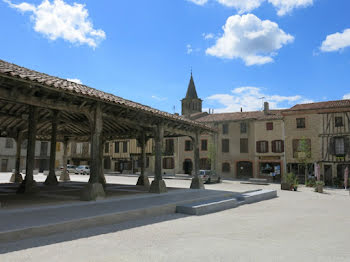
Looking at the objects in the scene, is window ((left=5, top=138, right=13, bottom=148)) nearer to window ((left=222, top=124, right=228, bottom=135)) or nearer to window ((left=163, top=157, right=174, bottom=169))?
window ((left=163, top=157, right=174, bottom=169))

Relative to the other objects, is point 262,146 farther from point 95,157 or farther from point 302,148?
point 95,157

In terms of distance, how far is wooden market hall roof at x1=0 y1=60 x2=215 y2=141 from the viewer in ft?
23.3

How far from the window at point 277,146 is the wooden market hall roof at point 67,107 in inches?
595

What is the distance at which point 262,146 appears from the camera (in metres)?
29.4

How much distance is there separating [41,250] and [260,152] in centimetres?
2714

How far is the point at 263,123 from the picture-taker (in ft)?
97.0

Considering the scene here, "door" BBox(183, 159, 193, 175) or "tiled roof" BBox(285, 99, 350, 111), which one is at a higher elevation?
"tiled roof" BBox(285, 99, 350, 111)

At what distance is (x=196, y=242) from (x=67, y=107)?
219 inches

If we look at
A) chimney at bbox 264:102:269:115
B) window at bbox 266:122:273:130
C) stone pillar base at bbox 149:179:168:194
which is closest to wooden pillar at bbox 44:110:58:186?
stone pillar base at bbox 149:179:168:194

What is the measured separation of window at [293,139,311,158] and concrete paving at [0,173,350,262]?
1637 centimetres

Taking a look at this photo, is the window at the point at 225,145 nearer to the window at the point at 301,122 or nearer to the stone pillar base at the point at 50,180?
the window at the point at 301,122

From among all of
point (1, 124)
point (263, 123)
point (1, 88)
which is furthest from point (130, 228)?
point (263, 123)

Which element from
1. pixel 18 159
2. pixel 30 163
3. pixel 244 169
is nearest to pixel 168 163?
pixel 244 169

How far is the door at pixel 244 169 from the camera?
98.7ft
